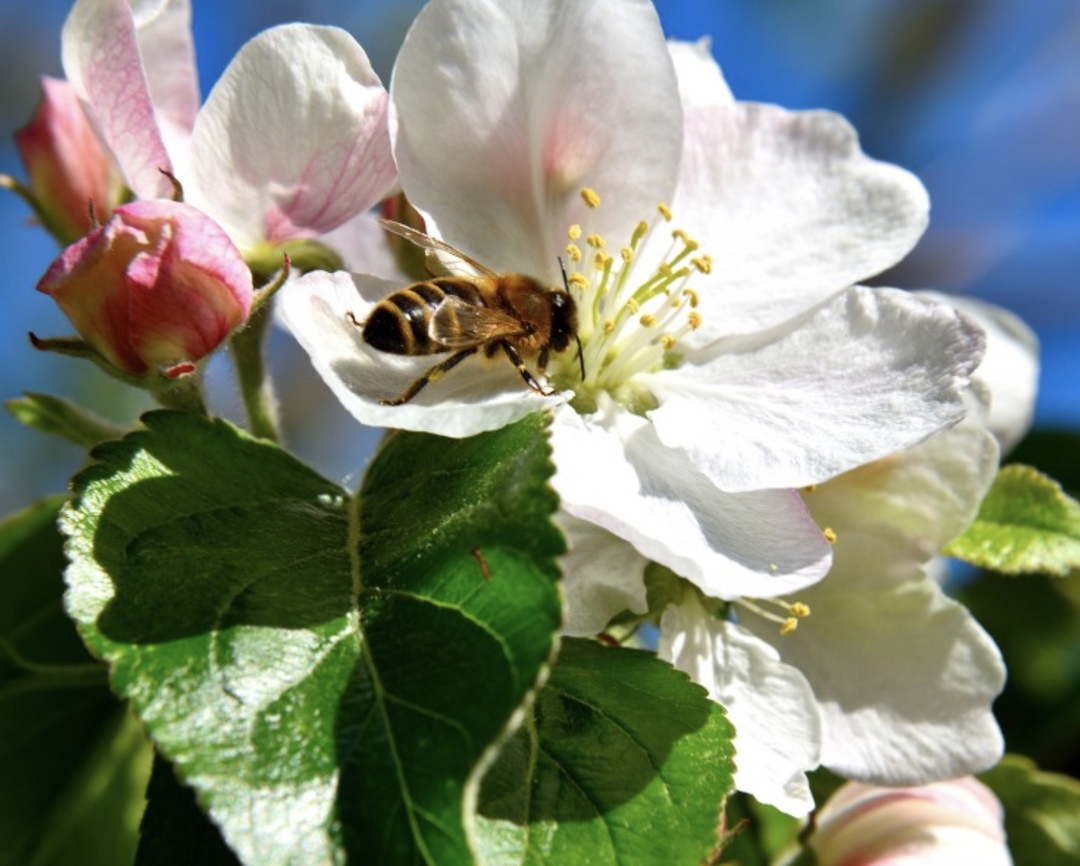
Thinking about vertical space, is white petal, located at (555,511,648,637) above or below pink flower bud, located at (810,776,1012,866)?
above

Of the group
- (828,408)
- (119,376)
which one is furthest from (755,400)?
(119,376)

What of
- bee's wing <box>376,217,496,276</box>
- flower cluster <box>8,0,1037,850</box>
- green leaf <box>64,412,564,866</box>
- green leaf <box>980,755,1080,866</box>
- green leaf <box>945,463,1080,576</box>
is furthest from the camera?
green leaf <box>980,755,1080,866</box>

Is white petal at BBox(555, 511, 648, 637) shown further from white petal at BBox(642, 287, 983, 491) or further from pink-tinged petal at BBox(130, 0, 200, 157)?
pink-tinged petal at BBox(130, 0, 200, 157)

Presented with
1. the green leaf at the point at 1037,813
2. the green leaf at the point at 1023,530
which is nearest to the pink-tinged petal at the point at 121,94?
the green leaf at the point at 1023,530

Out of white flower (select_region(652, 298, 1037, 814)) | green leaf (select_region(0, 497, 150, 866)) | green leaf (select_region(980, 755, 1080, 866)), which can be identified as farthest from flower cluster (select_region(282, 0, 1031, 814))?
green leaf (select_region(0, 497, 150, 866))

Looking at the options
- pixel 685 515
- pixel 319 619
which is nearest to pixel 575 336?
pixel 685 515

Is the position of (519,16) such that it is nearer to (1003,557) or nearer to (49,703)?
(1003,557)
